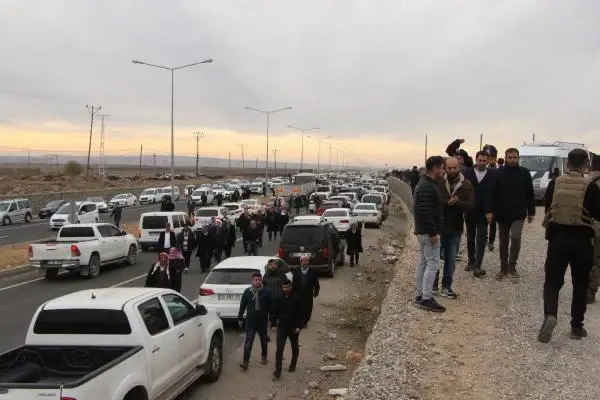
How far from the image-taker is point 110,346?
646 centimetres

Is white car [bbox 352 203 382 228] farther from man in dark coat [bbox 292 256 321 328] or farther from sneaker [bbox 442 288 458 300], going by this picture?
sneaker [bbox 442 288 458 300]

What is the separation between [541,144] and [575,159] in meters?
25.2

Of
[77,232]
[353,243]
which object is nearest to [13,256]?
[77,232]

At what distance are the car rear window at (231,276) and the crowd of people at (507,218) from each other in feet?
→ 13.2

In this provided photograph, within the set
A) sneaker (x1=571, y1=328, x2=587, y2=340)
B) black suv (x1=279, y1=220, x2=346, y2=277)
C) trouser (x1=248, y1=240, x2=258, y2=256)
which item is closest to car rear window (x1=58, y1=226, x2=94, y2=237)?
trouser (x1=248, y1=240, x2=258, y2=256)

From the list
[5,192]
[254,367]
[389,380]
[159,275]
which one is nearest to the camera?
[389,380]

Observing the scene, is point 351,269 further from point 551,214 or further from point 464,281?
point 551,214

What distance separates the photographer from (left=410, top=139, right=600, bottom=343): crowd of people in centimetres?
626

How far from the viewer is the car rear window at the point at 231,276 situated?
39.3 feet

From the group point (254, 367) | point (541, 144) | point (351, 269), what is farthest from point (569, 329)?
point (541, 144)

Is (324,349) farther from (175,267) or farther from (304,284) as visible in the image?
(175,267)

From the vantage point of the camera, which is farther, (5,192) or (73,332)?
(5,192)

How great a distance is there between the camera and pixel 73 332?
658 centimetres

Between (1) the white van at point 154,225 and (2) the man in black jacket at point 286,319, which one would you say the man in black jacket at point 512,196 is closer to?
(2) the man in black jacket at point 286,319
